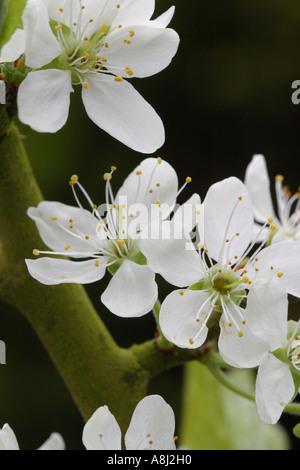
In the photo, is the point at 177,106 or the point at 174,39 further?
the point at 177,106

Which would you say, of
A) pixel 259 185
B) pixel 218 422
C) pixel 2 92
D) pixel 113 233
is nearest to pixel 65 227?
pixel 113 233

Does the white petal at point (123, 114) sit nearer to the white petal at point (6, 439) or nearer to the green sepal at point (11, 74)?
the green sepal at point (11, 74)

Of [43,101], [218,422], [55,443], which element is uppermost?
[43,101]

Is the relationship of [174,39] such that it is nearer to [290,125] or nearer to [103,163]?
[103,163]

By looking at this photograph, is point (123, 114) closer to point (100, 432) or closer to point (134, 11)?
point (134, 11)

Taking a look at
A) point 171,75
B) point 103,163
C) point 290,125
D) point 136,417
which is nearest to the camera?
point 136,417

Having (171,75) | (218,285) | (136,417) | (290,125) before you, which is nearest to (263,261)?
(218,285)
